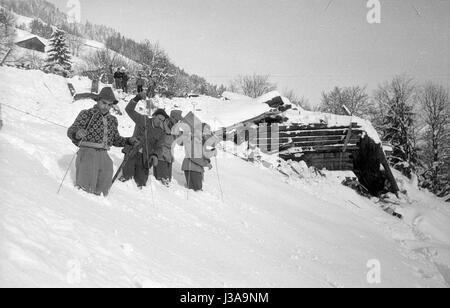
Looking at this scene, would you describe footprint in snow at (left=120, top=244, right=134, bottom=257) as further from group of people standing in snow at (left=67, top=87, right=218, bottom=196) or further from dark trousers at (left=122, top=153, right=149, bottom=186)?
dark trousers at (left=122, top=153, right=149, bottom=186)

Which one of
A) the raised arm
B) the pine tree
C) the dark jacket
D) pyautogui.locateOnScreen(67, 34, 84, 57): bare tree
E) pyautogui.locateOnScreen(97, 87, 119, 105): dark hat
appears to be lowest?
the dark jacket

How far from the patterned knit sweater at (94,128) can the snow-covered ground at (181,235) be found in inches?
29.2

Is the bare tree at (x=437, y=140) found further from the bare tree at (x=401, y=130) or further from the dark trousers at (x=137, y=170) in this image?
the dark trousers at (x=137, y=170)

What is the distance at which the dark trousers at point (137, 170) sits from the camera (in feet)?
21.9

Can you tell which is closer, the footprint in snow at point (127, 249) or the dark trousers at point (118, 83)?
the footprint in snow at point (127, 249)

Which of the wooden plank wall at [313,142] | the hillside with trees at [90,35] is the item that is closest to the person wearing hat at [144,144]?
the wooden plank wall at [313,142]

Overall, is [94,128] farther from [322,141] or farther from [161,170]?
[322,141]

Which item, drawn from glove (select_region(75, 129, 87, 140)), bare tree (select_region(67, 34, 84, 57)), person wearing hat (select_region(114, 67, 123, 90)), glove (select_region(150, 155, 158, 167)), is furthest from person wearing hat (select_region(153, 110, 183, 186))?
bare tree (select_region(67, 34, 84, 57))

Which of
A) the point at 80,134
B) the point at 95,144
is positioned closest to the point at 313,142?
the point at 95,144

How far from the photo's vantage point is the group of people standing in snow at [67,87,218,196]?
4992 mm

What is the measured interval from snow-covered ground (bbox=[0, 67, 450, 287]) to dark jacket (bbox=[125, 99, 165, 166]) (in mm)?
803
